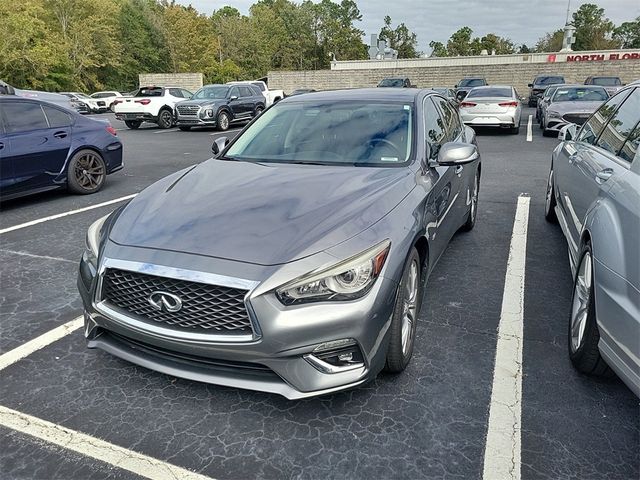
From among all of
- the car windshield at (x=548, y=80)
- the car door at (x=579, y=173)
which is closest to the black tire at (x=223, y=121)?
the car door at (x=579, y=173)

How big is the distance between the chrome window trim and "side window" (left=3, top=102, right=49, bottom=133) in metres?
5.22

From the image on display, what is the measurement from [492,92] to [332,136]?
13.2m

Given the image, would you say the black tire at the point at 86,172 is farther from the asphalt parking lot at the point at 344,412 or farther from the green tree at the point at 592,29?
the green tree at the point at 592,29

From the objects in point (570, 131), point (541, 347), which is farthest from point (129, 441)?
point (570, 131)

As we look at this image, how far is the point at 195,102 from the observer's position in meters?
17.5

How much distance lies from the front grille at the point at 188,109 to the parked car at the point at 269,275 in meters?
14.7

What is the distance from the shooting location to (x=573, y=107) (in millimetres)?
13422

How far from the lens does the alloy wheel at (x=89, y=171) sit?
7.36 metres

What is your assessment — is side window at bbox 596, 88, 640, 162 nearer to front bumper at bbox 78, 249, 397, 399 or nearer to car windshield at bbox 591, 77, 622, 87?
front bumper at bbox 78, 249, 397, 399

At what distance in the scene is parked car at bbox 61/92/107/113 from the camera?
92.7ft

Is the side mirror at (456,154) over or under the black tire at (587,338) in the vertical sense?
over

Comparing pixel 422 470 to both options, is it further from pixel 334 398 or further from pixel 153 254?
pixel 153 254

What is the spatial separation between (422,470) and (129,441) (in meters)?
1.38

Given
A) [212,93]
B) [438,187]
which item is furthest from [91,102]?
[438,187]
